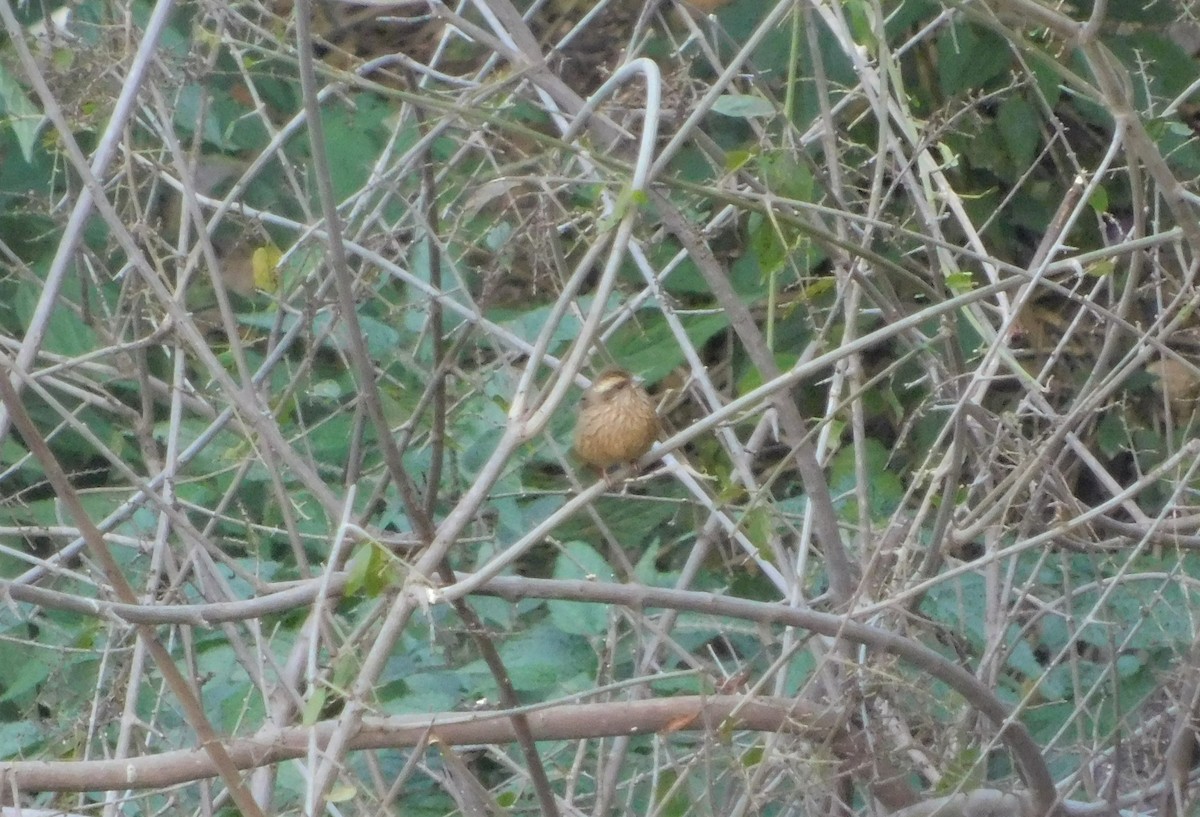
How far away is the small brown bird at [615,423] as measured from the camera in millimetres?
2520

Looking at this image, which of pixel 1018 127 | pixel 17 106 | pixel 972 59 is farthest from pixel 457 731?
pixel 1018 127

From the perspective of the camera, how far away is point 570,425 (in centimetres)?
297

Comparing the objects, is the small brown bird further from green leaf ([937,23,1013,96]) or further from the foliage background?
green leaf ([937,23,1013,96])

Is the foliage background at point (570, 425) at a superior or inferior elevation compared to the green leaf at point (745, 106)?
inferior

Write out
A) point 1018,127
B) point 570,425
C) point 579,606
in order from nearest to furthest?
point 579,606, point 570,425, point 1018,127

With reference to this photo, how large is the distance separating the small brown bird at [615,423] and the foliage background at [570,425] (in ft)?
0.29

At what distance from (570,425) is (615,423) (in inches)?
17.5

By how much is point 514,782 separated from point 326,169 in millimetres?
1596

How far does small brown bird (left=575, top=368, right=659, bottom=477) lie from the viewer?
2.52m

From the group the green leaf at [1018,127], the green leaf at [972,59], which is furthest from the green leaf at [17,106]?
the green leaf at [1018,127]

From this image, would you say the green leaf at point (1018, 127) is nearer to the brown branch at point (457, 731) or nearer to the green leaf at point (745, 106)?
the green leaf at point (745, 106)

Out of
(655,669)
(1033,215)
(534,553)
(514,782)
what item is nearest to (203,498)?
(534,553)

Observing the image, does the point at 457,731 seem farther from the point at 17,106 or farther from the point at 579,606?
the point at 17,106

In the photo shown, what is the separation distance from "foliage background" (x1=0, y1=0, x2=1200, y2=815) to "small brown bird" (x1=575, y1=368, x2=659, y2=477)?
88 millimetres
